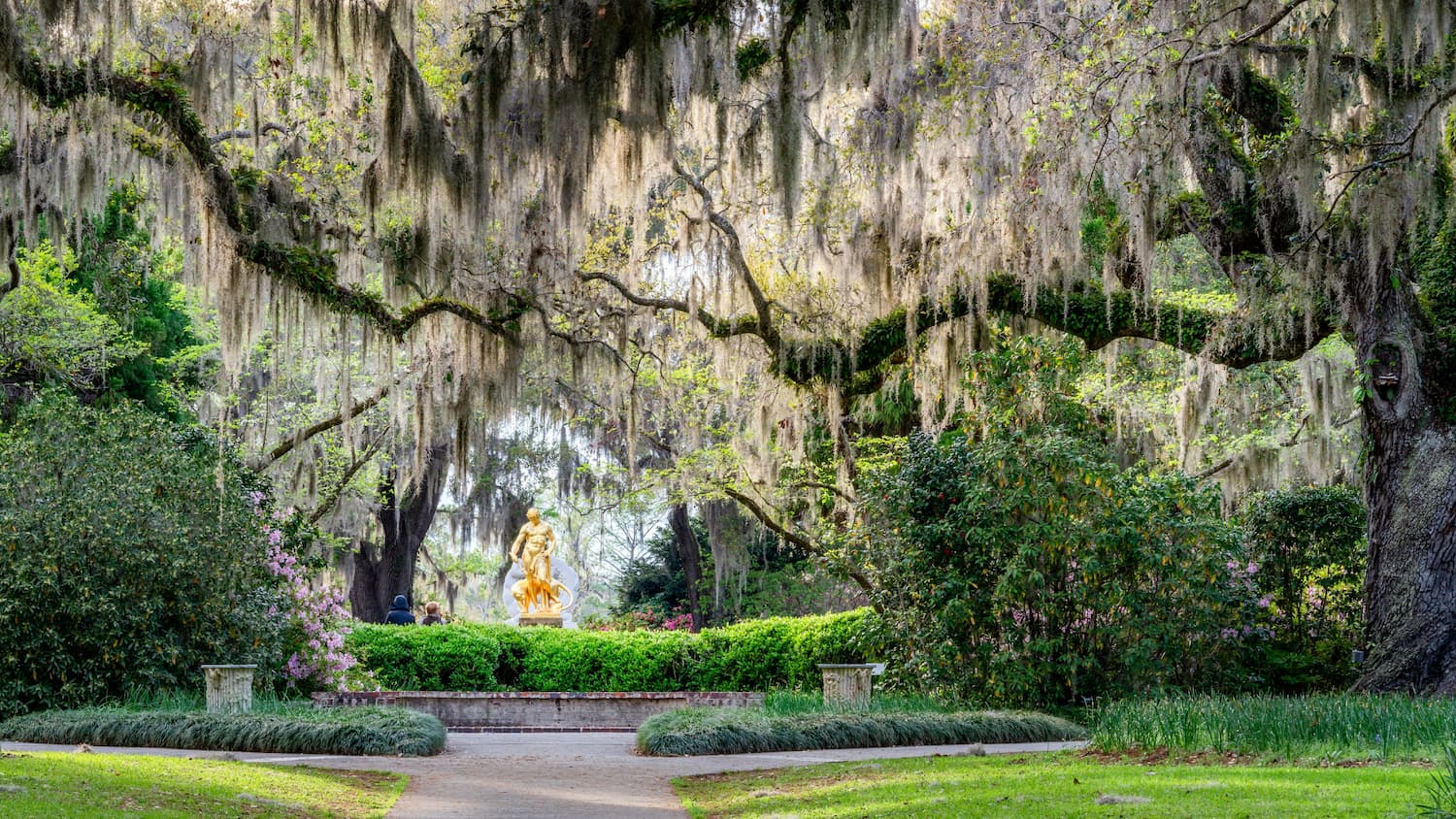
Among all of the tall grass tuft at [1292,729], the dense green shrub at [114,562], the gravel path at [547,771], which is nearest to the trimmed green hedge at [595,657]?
the dense green shrub at [114,562]

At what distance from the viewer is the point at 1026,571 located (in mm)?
12133

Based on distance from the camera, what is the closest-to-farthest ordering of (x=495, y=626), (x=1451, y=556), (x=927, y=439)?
(x=1451, y=556) < (x=927, y=439) < (x=495, y=626)

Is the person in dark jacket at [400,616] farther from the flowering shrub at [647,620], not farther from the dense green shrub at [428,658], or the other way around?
the flowering shrub at [647,620]

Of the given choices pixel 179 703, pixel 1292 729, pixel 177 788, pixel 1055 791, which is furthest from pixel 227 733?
pixel 1292 729

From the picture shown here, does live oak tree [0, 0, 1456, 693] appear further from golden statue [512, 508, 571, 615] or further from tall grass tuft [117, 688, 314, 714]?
golden statue [512, 508, 571, 615]

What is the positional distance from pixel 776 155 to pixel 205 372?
1345 cm

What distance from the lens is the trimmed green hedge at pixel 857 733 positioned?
10898mm

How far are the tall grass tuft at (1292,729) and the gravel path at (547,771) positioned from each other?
3.35 feet

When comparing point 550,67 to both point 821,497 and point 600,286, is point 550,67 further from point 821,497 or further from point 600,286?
point 821,497

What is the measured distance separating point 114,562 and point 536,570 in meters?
10.8

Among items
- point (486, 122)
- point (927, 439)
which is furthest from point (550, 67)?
point (927, 439)

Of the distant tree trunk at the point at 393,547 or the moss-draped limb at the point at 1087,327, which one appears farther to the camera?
the distant tree trunk at the point at 393,547

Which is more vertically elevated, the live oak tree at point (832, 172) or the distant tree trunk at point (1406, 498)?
the live oak tree at point (832, 172)

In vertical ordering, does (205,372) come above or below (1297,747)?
above
